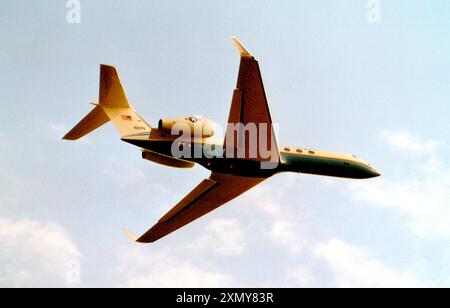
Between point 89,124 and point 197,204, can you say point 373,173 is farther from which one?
point 89,124

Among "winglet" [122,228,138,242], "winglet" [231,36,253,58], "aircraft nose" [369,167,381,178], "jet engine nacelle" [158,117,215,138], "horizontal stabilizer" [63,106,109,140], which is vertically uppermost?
"winglet" [231,36,253,58]

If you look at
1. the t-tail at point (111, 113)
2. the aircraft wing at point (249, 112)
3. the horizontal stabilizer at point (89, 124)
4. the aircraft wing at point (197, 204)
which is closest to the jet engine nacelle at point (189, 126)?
the aircraft wing at point (249, 112)

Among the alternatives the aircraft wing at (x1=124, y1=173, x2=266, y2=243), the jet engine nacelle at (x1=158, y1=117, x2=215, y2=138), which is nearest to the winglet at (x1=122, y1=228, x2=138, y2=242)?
the aircraft wing at (x1=124, y1=173, x2=266, y2=243)

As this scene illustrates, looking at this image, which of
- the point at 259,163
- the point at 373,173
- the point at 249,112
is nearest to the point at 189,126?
the point at 249,112

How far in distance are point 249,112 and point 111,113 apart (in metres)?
8.27

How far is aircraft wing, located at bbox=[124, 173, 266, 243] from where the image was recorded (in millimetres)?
22250

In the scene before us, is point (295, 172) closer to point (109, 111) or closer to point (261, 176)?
point (261, 176)

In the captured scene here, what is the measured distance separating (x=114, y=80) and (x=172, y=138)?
549 centimetres

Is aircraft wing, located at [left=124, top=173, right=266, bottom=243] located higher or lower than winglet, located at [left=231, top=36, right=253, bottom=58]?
lower

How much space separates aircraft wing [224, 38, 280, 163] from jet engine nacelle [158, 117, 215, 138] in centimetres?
107

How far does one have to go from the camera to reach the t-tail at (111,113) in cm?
2088

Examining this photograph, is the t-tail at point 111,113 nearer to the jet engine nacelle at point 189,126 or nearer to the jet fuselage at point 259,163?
the jet fuselage at point 259,163

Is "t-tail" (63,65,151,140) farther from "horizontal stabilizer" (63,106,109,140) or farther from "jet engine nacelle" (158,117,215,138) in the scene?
"jet engine nacelle" (158,117,215,138)

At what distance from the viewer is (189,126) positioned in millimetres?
18594
